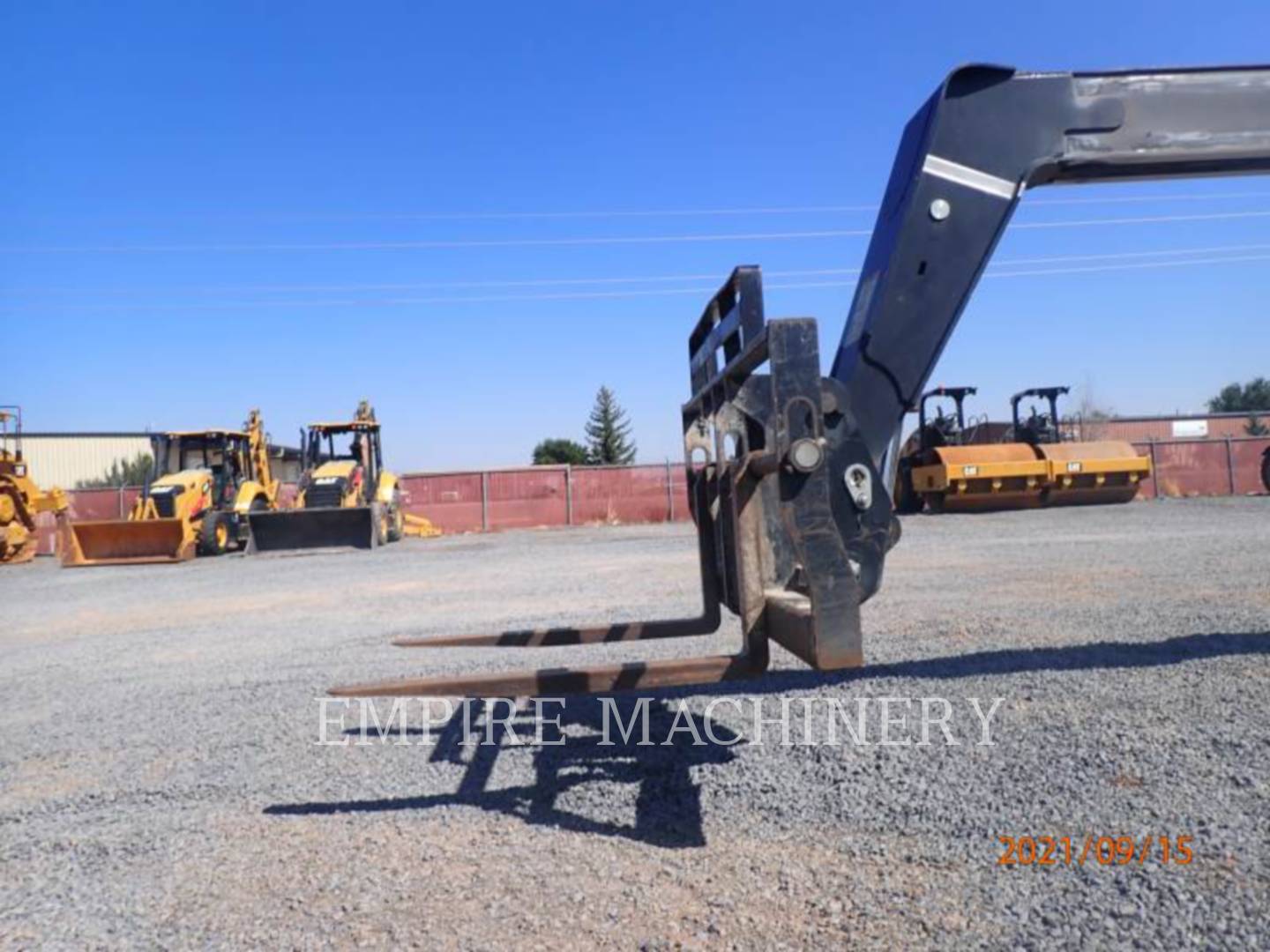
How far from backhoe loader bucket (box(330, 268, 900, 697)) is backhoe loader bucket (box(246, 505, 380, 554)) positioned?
56.2ft

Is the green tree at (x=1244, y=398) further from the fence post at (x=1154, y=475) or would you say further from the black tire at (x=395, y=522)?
the black tire at (x=395, y=522)

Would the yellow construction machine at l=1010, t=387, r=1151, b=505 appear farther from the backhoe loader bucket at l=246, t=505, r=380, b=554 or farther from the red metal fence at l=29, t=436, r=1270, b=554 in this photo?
the backhoe loader bucket at l=246, t=505, r=380, b=554

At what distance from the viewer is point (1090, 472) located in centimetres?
2133

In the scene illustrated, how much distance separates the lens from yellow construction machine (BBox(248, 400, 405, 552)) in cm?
1969

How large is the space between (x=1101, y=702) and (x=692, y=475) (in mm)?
2411

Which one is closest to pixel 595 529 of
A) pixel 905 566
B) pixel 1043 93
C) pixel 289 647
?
pixel 905 566

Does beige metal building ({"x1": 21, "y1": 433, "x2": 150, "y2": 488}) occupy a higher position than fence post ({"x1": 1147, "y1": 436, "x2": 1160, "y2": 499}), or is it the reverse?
beige metal building ({"x1": 21, "y1": 433, "x2": 150, "y2": 488})

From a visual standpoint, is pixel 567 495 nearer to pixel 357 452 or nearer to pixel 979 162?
pixel 357 452

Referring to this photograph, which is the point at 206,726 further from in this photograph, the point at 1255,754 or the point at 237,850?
the point at 1255,754

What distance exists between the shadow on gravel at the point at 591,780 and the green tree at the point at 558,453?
57.4 meters

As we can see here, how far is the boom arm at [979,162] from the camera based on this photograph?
3.65 meters

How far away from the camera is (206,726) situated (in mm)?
5098

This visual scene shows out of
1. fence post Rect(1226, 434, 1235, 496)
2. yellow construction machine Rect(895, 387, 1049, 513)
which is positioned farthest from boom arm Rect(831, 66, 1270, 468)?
fence post Rect(1226, 434, 1235, 496)

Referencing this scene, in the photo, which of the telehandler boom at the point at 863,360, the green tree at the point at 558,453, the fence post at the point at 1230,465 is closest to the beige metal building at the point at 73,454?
the green tree at the point at 558,453
